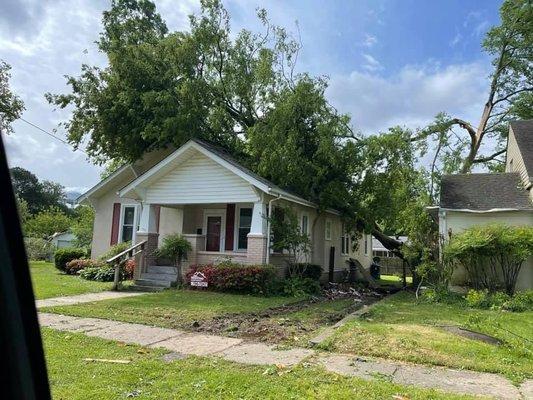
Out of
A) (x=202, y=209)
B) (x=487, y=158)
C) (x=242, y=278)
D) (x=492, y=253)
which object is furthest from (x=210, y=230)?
(x=487, y=158)

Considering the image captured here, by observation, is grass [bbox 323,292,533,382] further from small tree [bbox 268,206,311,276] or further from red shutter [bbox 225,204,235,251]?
red shutter [bbox 225,204,235,251]

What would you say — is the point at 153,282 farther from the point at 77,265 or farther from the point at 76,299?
the point at 77,265

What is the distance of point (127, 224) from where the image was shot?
22.1 metres

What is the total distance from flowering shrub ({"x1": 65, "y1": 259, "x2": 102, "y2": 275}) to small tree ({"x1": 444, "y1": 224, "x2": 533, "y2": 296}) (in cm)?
1420

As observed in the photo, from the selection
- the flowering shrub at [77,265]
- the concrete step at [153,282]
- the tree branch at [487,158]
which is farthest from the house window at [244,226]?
the tree branch at [487,158]

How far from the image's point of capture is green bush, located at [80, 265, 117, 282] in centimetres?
1791

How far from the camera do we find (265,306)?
1217cm

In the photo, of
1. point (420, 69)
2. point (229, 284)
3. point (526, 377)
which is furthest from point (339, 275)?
point (526, 377)

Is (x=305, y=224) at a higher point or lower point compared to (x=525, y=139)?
lower

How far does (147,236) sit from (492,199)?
1304cm

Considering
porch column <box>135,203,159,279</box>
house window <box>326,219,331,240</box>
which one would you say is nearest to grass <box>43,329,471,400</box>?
porch column <box>135,203,159,279</box>

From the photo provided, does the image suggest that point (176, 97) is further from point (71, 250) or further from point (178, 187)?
point (71, 250)

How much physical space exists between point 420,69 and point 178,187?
1386 cm

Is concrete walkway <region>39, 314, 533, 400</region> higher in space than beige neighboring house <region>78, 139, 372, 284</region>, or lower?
lower
